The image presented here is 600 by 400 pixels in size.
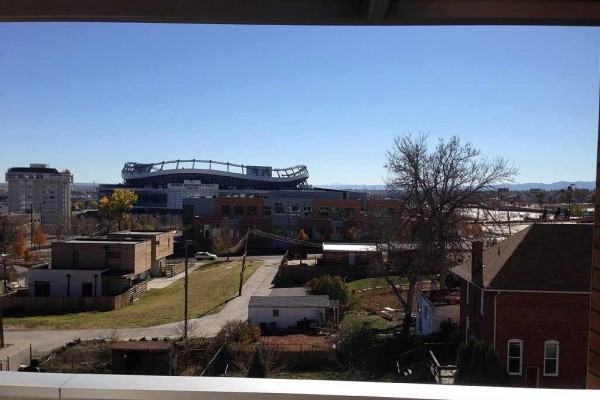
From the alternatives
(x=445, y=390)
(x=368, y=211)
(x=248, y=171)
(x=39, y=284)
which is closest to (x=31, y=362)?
(x=39, y=284)

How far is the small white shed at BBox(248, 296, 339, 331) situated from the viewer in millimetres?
7535

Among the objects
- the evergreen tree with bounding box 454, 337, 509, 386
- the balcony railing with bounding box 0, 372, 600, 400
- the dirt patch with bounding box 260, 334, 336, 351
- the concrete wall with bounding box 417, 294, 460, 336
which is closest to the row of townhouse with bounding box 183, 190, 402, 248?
the concrete wall with bounding box 417, 294, 460, 336

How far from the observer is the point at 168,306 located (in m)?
9.04

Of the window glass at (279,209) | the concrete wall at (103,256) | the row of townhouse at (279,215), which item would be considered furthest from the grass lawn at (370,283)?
the concrete wall at (103,256)

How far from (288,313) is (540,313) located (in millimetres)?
3698

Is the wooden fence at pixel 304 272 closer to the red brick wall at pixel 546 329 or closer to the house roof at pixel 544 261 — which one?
the house roof at pixel 544 261

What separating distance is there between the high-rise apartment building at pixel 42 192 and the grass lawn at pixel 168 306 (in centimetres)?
838

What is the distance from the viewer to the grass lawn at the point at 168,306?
26.9 feet

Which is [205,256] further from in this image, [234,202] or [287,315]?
[287,315]

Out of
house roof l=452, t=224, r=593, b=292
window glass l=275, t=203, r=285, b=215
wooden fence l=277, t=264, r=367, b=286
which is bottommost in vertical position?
wooden fence l=277, t=264, r=367, b=286

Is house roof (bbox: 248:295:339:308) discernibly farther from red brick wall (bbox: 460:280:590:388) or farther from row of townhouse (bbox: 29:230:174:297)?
row of townhouse (bbox: 29:230:174:297)

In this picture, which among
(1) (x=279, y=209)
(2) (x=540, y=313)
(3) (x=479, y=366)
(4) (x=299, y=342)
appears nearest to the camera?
(3) (x=479, y=366)

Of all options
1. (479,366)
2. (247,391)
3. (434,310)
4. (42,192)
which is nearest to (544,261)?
(434,310)

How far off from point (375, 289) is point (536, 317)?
5195 mm
